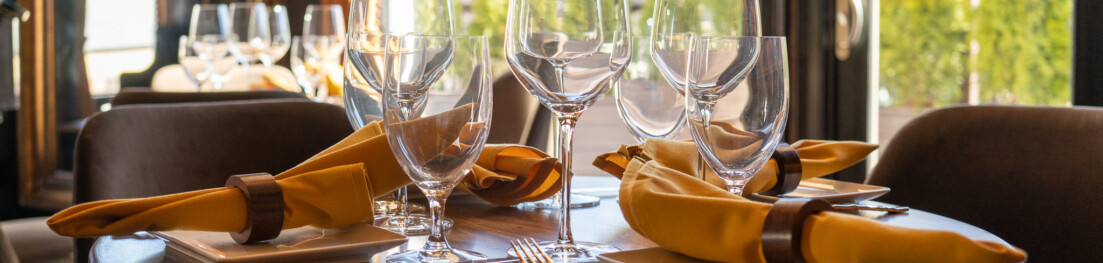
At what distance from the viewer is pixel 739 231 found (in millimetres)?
663

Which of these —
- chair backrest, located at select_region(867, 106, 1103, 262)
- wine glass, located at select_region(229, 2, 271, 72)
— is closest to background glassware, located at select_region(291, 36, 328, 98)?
wine glass, located at select_region(229, 2, 271, 72)

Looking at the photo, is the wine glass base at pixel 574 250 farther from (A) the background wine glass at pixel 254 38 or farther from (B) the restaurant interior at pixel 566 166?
(A) the background wine glass at pixel 254 38

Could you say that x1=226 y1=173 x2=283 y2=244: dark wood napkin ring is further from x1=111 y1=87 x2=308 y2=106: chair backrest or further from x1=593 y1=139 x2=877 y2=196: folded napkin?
x1=111 y1=87 x2=308 y2=106: chair backrest

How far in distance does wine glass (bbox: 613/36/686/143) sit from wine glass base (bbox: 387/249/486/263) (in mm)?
356

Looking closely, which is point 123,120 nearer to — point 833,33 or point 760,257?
point 760,257

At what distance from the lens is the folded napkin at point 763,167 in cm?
94

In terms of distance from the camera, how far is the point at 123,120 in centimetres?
130

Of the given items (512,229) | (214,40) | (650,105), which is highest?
(214,40)

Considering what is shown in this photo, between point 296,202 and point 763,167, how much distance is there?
0.46m

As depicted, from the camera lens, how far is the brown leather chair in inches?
49.3

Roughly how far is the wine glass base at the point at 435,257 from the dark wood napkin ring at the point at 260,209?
10 centimetres

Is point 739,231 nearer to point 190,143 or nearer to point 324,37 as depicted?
point 190,143

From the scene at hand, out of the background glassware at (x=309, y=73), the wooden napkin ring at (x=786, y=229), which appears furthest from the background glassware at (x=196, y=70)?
the wooden napkin ring at (x=786, y=229)

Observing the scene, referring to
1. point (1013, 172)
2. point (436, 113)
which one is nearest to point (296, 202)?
point (436, 113)
